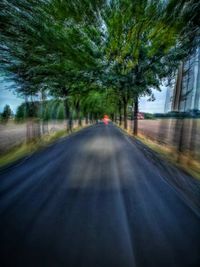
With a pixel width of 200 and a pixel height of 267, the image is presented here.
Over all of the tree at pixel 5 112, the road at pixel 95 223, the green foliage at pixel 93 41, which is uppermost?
the green foliage at pixel 93 41

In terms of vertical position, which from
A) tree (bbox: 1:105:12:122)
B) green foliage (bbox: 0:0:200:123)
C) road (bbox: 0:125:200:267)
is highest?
green foliage (bbox: 0:0:200:123)

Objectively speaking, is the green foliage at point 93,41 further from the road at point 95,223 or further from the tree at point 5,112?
the road at point 95,223

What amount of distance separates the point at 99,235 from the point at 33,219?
49.8 inches

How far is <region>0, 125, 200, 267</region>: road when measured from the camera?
120 inches

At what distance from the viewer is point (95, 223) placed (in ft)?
13.1

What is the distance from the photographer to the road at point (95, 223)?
10.0 ft

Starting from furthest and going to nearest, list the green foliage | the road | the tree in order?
the tree → the green foliage → the road

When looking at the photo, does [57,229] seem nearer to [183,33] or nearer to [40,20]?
[183,33]

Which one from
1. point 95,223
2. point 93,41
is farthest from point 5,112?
point 95,223

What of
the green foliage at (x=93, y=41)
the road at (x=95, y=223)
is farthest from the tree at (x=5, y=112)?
the road at (x=95, y=223)

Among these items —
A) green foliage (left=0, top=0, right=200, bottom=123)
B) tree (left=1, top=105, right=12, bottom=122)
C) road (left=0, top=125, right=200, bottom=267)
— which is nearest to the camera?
road (left=0, top=125, right=200, bottom=267)

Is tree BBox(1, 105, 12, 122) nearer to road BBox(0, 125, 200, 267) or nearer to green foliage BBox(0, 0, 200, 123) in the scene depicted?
green foliage BBox(0, 0, 200, 123)

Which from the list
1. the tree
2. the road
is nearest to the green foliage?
the tree

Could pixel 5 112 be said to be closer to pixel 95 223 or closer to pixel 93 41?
pixel 93 41
